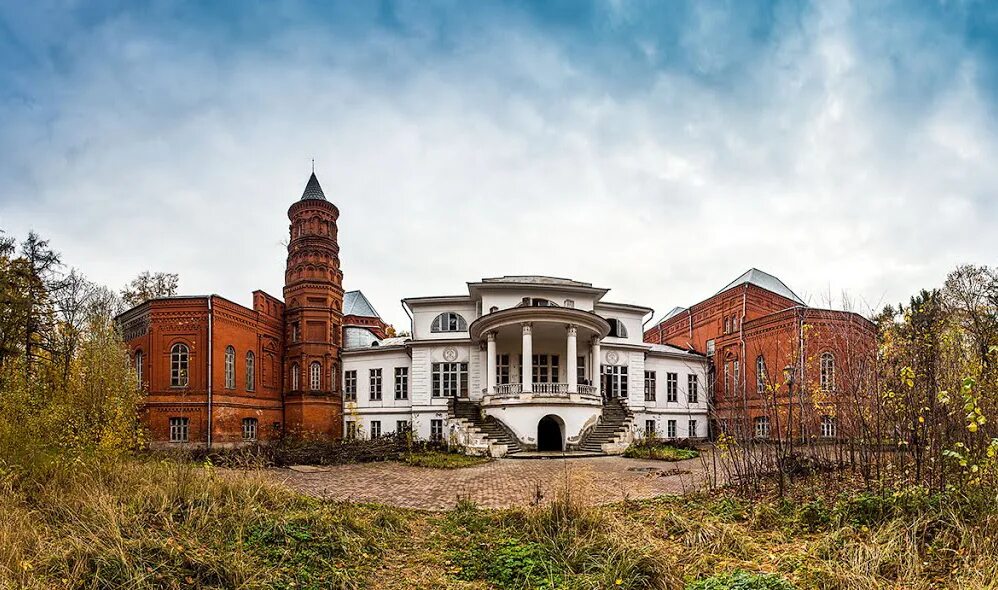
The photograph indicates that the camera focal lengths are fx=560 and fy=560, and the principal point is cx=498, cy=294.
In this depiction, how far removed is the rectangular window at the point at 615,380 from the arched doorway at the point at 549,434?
441 centimetres

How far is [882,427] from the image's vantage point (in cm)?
835

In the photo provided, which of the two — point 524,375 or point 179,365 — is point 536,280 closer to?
point 524,375

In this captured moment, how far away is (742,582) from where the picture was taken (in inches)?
204

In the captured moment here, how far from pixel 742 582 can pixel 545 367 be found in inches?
907

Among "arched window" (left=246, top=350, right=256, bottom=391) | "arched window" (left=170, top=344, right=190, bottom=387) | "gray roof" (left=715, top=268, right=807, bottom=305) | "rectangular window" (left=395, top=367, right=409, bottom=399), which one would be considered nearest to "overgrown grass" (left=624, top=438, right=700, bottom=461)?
"rectangular window" (left=395, top=367, right=409, bottom=399)

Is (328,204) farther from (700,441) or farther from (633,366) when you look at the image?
(700,441)

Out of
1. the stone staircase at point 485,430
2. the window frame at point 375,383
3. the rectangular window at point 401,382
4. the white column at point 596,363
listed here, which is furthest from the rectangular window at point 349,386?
the white column at point 596,363

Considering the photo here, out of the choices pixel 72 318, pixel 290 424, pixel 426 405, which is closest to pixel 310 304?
pixel 290 424

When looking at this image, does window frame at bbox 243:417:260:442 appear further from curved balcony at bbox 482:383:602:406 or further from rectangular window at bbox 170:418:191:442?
curved balcony at bbox 482:383:602:406

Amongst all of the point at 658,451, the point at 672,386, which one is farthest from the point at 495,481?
the point at 672,386

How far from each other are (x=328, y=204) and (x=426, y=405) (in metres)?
12.7

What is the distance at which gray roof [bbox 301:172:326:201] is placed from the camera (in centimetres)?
3186

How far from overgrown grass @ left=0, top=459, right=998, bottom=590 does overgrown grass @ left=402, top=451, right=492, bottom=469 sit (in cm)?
1004

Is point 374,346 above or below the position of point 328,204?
below
